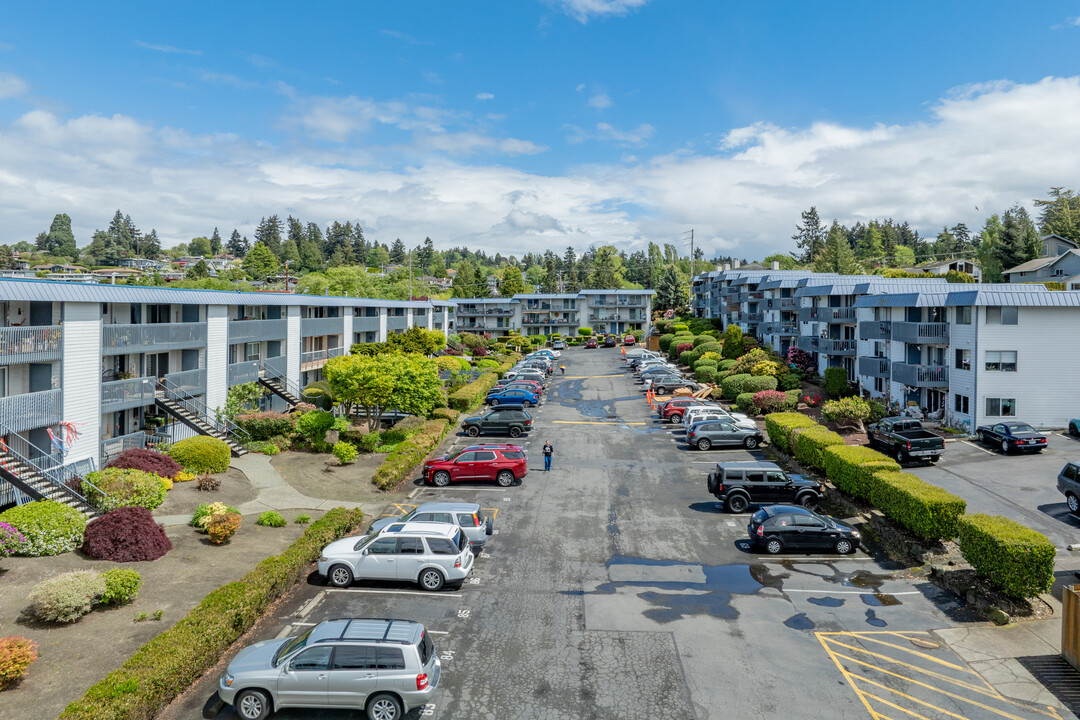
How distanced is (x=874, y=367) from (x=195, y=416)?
44.3m

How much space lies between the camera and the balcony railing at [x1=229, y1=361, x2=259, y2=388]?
129 ft

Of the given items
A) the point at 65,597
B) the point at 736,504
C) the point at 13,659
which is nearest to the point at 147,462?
the point at 65,597

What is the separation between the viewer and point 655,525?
25797 mm

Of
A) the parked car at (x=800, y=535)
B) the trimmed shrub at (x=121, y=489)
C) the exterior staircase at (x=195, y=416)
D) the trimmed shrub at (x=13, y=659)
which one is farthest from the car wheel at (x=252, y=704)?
the exterior staircase at (x=195, y=416)

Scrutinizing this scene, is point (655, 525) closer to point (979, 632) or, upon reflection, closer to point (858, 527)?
point (858, 527)

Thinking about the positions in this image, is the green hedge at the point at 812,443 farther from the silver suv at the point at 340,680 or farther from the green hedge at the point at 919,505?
the silver suv at the point at 340,680

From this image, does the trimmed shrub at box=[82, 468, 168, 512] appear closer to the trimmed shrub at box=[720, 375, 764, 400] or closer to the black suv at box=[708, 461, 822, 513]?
the black suv at box=[708, 461, 822, 513]

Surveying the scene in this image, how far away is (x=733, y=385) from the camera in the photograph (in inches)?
2087

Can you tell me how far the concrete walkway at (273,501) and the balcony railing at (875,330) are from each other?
36681 mm

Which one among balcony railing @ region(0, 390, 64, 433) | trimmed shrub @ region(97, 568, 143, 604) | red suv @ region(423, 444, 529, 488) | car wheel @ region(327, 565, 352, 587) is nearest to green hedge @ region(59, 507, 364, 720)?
car wheel @ region(327, 565, 352, 587)

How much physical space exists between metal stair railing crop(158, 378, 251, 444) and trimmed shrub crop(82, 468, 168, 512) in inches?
358

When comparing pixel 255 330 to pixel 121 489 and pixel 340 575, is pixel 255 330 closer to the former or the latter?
pixel 121 489

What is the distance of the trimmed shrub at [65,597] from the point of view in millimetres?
15625

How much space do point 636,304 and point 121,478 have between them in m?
98.0
